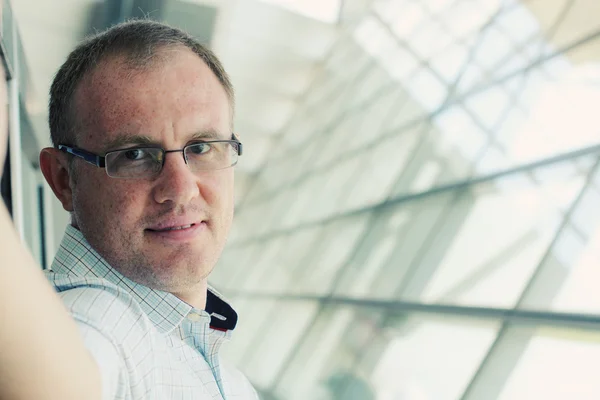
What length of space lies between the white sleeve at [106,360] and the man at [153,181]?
32 cm

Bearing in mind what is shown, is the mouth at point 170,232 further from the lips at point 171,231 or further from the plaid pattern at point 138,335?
the plaid pattern at point 138,335

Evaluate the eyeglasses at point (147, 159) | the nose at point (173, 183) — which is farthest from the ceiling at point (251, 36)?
the nose at point (173, 183)

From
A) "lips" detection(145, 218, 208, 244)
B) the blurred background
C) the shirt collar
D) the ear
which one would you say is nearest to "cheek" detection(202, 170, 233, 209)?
"lips" detection(145, 218, 208, 244)

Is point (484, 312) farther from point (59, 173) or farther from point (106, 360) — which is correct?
point (106, 360)

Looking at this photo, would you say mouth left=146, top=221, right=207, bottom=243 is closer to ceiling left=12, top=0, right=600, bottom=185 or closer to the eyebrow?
the eyebrow

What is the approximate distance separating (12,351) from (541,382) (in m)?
4.80

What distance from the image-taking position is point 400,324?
7195mm

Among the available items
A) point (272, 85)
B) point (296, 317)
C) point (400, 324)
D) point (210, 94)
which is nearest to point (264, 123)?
point (272, 85)

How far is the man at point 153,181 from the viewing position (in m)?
1.52

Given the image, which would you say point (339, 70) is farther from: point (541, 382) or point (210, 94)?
point (210, 94)

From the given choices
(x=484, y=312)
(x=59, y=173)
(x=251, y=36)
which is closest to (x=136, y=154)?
(x=59, y=173)

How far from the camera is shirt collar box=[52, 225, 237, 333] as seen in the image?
1548 mm

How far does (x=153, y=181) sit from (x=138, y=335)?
45 cm

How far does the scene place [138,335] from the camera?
1198 millimetres
